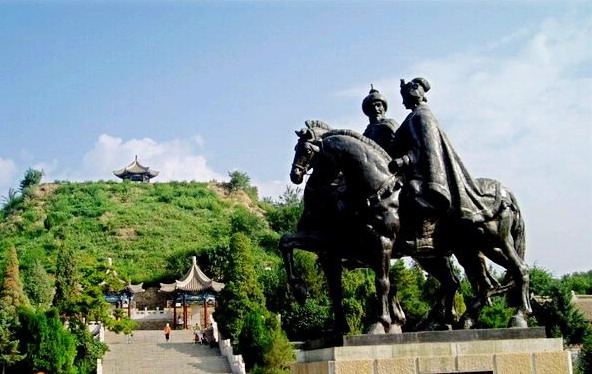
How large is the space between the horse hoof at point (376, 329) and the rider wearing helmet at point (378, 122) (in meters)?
2.09

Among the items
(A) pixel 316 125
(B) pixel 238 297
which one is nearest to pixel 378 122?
(A) pixel 316 125

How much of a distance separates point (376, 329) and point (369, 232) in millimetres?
943

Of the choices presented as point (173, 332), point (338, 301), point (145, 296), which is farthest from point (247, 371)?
point (145, 296)

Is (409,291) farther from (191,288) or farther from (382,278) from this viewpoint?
(382,278)

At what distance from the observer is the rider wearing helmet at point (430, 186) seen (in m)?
8.10

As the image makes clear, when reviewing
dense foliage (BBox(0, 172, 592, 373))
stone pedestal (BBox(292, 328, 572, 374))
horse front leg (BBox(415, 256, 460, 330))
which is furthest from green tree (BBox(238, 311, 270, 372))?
stone pedestal (BBox(292, 328, 572, 374))

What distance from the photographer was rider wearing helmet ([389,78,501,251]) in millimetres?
8102

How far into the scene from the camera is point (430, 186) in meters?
8.08

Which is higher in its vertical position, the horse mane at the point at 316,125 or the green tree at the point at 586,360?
the horse mane at the point at 316,125

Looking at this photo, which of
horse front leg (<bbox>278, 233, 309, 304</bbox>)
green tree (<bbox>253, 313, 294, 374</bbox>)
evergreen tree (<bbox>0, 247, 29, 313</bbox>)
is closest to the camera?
horse front leg (<bbox>278, 233, 309, 304</bbox>)

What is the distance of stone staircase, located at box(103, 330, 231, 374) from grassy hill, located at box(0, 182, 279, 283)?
662 inches

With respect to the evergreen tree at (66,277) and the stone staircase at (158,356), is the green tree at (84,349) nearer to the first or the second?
the stone staircase at (158,356)

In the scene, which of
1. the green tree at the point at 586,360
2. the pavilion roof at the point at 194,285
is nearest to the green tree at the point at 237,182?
the pavilion roof at the point at 194,285

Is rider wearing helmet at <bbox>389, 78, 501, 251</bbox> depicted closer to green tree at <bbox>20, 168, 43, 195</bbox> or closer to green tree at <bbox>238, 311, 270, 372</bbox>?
green tree at <bbox>238, 311, 270, 372</bbox>
